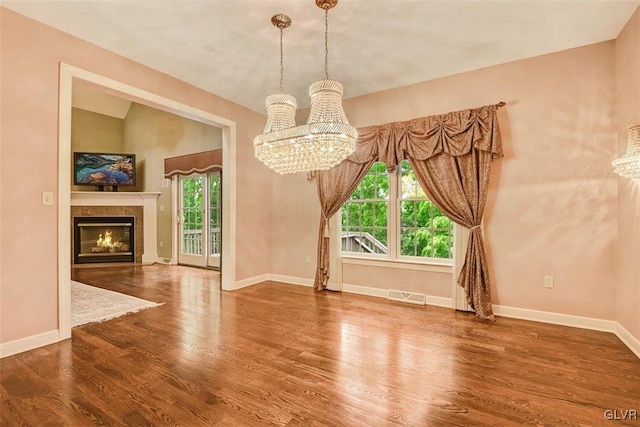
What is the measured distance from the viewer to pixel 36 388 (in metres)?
1.96

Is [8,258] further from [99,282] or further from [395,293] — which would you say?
[395,293]

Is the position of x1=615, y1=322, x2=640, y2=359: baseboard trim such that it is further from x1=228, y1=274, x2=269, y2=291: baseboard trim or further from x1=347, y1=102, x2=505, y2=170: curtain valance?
x1=228, y1=274, x2=269, y2=291: baseboard trim

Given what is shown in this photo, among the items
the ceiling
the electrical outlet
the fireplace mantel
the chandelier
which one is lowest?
the electrical outlet

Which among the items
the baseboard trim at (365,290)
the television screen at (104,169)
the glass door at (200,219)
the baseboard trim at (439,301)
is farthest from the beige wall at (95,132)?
the baseboard trim at (439,301)

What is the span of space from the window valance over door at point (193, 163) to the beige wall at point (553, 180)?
13.7ft

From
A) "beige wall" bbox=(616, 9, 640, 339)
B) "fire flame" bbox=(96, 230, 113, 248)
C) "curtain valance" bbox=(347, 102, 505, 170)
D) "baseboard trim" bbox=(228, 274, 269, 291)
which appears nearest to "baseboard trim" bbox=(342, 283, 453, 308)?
"baseboard trim" bbox=(228, 274, 269, 291)

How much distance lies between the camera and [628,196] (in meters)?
2.63

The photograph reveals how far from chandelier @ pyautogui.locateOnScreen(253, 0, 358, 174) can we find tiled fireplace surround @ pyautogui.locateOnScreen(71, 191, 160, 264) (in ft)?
18.6

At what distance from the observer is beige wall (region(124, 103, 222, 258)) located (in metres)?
6.34

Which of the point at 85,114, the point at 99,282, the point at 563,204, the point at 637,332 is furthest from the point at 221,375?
the point at 85,114

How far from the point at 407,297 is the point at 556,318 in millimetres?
1523

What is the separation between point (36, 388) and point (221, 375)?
117cm

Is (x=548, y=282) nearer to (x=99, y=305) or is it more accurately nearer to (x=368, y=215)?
(x=368, y=215)

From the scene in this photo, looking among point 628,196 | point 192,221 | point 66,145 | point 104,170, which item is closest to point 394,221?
point 628,196
